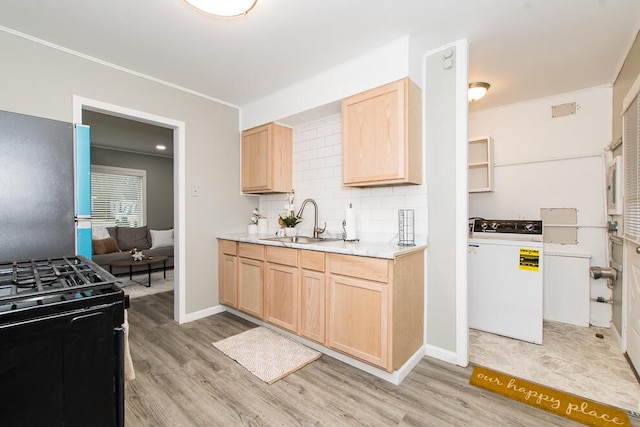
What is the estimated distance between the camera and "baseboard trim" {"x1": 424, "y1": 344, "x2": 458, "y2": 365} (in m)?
2.32

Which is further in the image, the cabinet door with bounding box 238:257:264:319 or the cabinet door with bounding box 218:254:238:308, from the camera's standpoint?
the cabinet door with bounding box 218:254:238:308

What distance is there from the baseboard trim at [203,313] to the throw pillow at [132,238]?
10.9 ft

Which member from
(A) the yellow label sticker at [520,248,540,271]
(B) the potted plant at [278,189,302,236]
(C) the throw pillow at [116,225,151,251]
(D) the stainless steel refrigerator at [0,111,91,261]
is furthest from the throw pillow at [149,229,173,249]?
(A) the yellow label sticker at [520,248,540,271]

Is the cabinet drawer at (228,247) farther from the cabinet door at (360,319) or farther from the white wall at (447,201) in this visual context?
the white wall at (447,201)

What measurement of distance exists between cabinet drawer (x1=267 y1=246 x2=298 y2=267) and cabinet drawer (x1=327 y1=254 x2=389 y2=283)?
39 cm

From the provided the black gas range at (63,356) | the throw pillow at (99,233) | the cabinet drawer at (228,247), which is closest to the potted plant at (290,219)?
the cabinet drawer at (228,247)

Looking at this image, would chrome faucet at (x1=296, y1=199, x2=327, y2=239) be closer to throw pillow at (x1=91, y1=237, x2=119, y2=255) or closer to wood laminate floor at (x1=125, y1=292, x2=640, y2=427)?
wood laminate floor at (x1=125, y1=292, x2=640, y2=427)

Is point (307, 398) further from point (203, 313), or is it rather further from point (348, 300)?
point (203, 313)

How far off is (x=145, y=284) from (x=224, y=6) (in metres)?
4.50

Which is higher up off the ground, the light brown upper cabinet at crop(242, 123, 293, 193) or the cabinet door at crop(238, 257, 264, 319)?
the light brown upper cabinet at crop(242, 123, 293, 193)

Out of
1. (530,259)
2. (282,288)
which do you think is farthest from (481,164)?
(282,288)

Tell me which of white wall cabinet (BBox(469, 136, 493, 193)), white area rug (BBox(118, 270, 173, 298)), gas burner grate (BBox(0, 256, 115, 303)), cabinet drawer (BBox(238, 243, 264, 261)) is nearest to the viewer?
gas burner grate (BBox(0, 256, 115, 303))

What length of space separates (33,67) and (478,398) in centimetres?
398

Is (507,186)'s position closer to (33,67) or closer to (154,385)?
(154,385)
